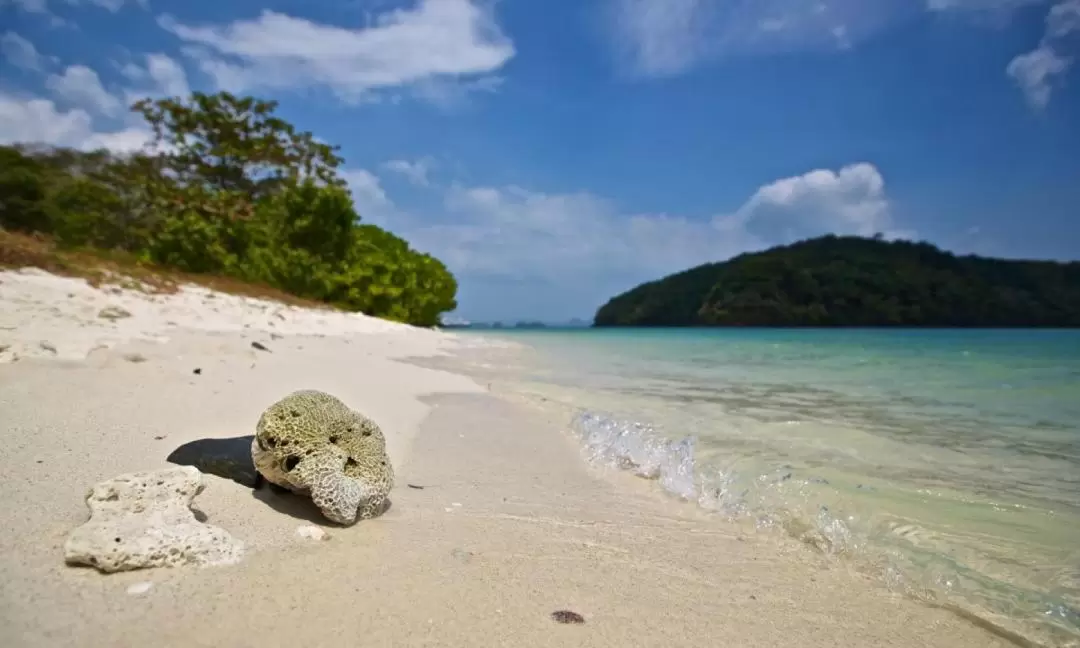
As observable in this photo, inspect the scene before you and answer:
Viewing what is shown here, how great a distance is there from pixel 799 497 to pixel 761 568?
1.11 m

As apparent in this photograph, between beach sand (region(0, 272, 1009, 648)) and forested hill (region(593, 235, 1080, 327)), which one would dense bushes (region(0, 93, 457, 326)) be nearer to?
beach sand (region(0, 272, 1009, 648))

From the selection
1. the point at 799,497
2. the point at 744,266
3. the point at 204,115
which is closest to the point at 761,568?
the point at 799,497

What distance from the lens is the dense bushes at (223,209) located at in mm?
22422

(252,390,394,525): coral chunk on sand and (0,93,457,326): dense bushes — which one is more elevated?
(0,93,457,326): dense bushes

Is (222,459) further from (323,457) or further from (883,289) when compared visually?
(883,289)

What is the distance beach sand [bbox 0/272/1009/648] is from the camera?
164 centimetres

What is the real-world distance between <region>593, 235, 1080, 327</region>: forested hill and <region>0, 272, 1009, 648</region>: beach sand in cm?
7290

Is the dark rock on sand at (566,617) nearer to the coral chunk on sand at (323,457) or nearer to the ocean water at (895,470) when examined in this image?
the coral chunk on sand at (323,457)

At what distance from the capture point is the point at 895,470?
4.05 m

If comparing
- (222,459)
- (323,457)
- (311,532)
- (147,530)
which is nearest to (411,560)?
(311,532)

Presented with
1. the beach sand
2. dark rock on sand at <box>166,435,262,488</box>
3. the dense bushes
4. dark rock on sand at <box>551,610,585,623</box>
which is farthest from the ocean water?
the dense bushes

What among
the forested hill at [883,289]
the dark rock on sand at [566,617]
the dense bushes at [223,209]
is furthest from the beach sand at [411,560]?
the forested hill at [883,289]

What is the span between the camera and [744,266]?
79.8 metres

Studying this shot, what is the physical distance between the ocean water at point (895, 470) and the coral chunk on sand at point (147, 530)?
2.63 meters
